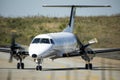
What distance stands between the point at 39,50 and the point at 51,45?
5.47 feet

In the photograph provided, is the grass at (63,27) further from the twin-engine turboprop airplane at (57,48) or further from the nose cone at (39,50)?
the nose cone at (39,50)

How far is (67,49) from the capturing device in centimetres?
3825

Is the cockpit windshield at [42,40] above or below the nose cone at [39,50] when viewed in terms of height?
above

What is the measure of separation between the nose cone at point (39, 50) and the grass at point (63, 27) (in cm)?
3970

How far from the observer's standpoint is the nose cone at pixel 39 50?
33594mm

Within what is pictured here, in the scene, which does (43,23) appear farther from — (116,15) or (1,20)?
(116,15)

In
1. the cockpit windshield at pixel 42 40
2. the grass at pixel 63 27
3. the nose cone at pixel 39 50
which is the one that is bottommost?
the nose cone at pixel 39 50

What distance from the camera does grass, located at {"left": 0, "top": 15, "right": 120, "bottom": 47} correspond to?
83.2 m

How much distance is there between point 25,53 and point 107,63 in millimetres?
9596

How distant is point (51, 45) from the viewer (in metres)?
35.5

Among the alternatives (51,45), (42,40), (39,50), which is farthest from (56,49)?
(39,50)

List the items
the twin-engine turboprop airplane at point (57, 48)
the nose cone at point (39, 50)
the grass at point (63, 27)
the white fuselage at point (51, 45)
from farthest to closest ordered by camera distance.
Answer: the grass at point (63, 27) → the twin-engine turboprop airplane at point (57, 48) → the white fuselage at point (51, 45) → the nose cone at point (39, 50)

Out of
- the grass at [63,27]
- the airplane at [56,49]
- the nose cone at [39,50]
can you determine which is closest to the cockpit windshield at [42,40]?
the airplane at [56,49]

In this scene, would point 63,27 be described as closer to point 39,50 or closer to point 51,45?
point 51,45
